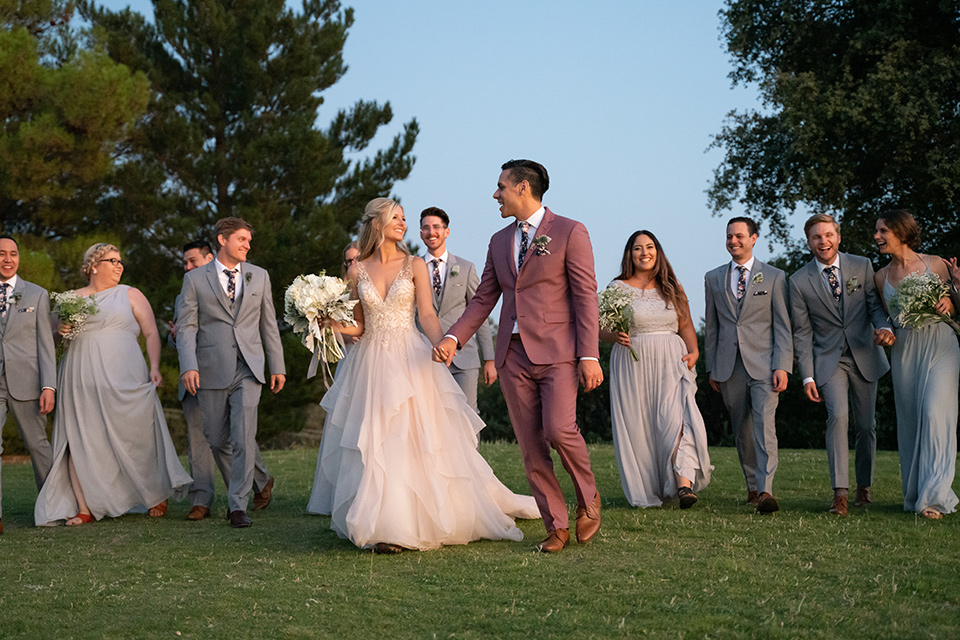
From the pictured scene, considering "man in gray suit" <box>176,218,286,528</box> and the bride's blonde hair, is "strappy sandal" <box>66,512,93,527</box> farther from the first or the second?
the bride's blonde hair

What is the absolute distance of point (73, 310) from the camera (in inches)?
363

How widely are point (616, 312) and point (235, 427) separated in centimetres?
356

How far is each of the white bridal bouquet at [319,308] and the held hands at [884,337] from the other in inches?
169

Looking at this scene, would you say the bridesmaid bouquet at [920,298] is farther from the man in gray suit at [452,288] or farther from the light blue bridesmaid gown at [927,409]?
the man in gray suit at [452,288]

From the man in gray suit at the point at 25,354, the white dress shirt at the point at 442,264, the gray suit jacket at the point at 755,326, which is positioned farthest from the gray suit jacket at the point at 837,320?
the man in gray suit at the point at 25,354

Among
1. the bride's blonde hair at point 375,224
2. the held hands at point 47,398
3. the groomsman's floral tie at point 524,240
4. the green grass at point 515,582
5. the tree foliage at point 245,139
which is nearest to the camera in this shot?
the green grass at point 515,582

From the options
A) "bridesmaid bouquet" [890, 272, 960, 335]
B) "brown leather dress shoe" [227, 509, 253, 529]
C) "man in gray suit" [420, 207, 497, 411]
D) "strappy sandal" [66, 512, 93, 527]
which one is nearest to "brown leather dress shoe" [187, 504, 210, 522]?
"brown leather dress shoe" [227, 509, 253, 529]

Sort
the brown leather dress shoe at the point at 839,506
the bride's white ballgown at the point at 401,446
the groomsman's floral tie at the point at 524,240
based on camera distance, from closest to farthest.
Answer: the bride's white ballgown at the point at 401,446, the groomsman's floral tie at the point at 524,240, the brown leather dress shoe at the point at 839,506

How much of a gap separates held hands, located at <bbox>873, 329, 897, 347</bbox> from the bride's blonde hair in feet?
12.9

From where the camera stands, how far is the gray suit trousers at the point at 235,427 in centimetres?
841

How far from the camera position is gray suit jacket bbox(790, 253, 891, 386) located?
8.27m

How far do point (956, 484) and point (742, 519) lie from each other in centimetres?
344

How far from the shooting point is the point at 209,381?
8.70 meters

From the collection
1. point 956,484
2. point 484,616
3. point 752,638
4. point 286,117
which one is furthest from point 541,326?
point 286,117
